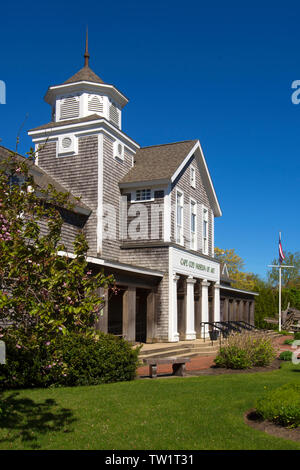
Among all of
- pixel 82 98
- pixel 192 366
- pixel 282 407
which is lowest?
pixel 192 366

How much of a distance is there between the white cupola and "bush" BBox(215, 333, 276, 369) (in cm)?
1285

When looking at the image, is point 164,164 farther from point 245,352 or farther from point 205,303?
point 245,352

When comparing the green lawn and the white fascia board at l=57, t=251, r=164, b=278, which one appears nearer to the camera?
the green lawn

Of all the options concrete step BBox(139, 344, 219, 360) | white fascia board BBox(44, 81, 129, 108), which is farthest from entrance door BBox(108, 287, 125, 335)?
white fascia board BBox(44, 81, 129, 108)

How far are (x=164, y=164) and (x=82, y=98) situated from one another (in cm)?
534

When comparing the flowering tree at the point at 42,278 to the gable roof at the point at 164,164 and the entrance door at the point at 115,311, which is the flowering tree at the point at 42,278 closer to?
the gable roof at the point at 164,164

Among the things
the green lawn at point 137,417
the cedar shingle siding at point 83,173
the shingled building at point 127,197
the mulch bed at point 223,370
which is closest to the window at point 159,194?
the shingled building at point 127,197

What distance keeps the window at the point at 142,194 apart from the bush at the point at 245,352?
973 centimetres

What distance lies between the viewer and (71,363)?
11.4 metres

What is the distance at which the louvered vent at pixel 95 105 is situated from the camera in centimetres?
2398

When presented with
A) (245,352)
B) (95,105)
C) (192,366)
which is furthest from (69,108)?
(245,352)

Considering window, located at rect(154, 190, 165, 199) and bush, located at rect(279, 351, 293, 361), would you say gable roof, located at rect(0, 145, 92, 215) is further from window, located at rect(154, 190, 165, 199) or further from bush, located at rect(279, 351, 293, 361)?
bush, located at rect(279, 351, 293, 361)

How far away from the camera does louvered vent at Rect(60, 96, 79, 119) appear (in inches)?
945

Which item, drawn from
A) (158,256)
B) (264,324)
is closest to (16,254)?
(158,256)
